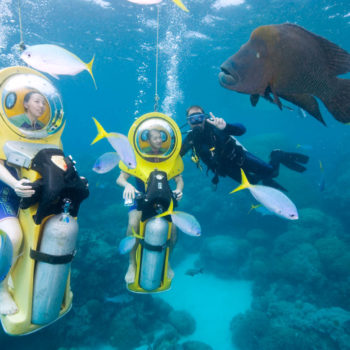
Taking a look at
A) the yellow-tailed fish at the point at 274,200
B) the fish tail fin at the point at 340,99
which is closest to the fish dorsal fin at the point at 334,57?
the fish tail fin at the point at 340,99

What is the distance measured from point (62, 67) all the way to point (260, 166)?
3.95 meters

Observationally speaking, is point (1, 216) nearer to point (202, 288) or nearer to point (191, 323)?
point (191, 323)

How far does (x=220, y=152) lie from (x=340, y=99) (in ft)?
9.53

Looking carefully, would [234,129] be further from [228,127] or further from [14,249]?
[14,249]

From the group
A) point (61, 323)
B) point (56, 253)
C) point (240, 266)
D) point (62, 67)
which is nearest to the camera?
point (56, 253)

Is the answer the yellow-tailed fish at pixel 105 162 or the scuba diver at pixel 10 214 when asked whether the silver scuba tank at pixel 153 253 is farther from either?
the scuba diver at pixel 10 214

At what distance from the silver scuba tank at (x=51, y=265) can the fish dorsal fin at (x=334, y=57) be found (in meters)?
2.62

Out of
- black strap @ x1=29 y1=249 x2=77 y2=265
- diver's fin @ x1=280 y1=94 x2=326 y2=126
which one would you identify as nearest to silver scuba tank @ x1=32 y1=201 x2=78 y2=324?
black strap @ x1=29 y1=249 x2=77 y2=265

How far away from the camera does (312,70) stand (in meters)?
1.45

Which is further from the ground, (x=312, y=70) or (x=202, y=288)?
(x=312, y=70)

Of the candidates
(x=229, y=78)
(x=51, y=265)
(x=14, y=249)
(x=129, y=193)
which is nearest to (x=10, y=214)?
(x=14, y=249)

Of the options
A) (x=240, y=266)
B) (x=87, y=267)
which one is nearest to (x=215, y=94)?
(x=240, y=266)

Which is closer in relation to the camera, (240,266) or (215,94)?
(240,266)

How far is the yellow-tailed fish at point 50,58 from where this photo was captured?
9.57ft
